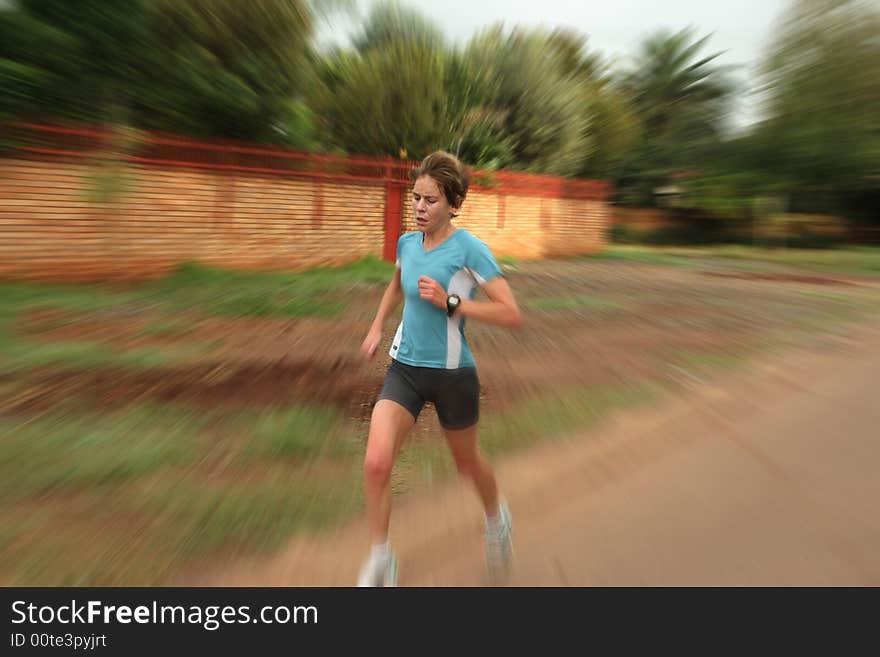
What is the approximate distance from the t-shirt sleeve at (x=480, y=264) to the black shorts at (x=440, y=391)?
14.8 inches

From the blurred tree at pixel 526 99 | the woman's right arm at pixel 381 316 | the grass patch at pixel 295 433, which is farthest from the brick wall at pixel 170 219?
the blurred tree at pixel 526 99

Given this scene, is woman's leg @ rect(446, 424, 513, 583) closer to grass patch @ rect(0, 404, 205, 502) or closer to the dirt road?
the dirt road

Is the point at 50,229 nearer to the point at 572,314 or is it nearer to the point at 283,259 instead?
the point at 283,259

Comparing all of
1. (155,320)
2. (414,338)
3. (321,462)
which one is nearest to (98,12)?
(155,320)

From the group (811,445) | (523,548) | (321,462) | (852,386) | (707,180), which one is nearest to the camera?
(523,548)

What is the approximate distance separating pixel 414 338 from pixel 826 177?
2920cm

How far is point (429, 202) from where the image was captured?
294 centimetres

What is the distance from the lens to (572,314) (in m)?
10.7

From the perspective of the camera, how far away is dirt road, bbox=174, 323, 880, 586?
10.4 feet

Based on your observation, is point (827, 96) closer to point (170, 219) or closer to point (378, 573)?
point (170, 219)

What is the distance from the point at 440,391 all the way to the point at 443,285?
1.39 ft

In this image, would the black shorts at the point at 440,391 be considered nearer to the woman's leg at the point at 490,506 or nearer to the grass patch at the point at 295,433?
the woman's leg at the point at 490,506

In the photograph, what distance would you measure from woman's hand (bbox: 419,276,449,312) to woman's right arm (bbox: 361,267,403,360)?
1.24ft

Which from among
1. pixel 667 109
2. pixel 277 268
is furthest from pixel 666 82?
pixel 277 268
